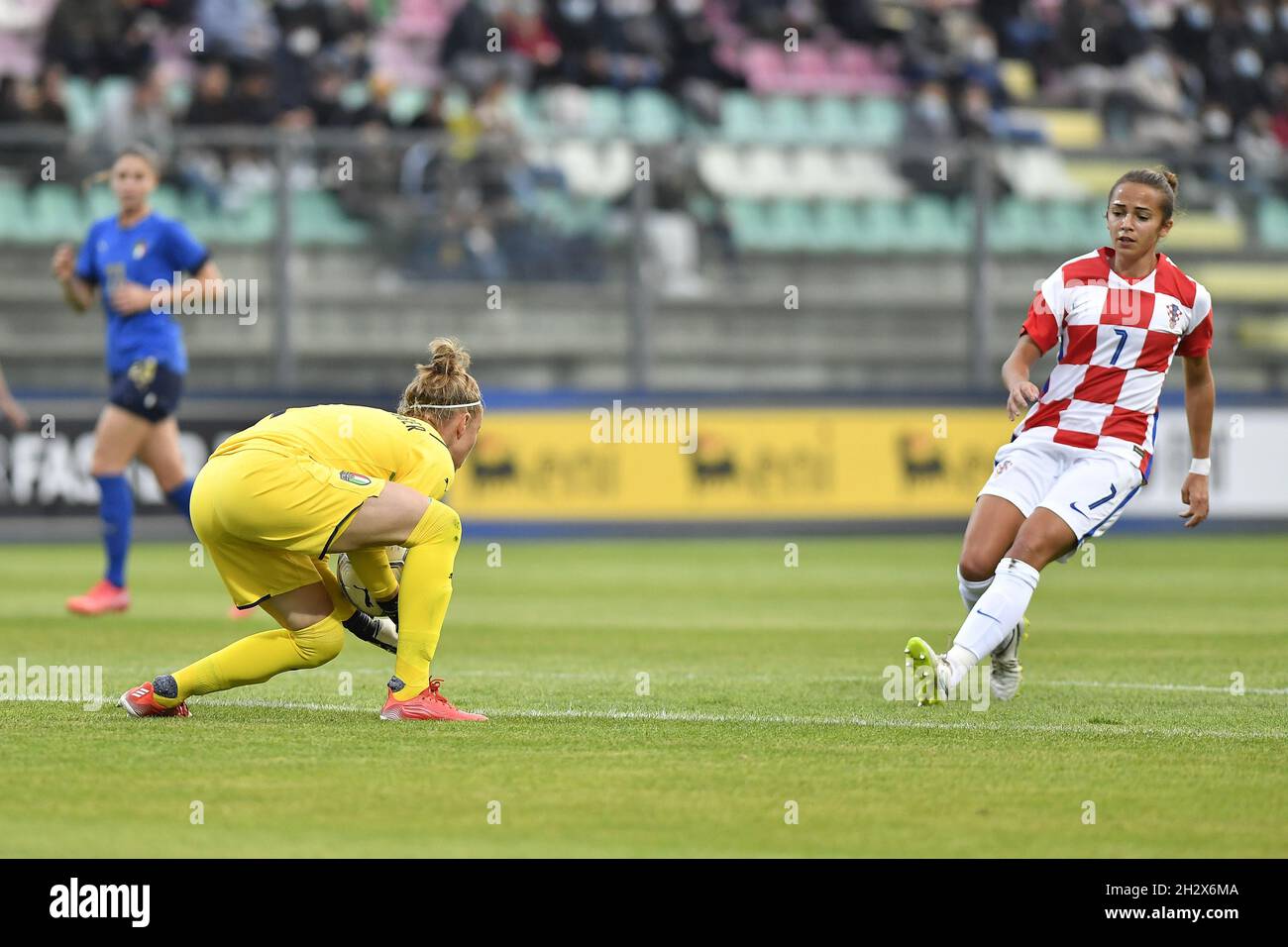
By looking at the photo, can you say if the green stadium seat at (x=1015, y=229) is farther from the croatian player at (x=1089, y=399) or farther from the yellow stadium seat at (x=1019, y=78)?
the croatian player at (x=1089, y=399)

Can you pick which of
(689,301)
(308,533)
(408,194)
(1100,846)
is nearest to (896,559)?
(689,301)

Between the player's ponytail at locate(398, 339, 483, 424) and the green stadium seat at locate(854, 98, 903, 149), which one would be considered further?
the green stadium seat at locate(854, 98, 903, 149)

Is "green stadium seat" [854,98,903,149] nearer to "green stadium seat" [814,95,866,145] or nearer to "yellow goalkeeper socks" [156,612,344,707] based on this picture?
"green stadium seat" [814,95,866,145]

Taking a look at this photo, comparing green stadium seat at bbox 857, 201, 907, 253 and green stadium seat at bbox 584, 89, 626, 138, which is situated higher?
green stadium seat at bbox 584, 89, 626, 138

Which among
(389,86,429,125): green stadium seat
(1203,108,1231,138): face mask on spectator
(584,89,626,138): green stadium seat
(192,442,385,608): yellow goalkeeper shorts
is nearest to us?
(192,442,385,608): yellow goalkeeper shorts

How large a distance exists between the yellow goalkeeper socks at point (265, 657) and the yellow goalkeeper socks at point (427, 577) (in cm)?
34

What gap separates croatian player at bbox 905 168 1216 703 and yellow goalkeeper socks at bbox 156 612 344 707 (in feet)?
7.35

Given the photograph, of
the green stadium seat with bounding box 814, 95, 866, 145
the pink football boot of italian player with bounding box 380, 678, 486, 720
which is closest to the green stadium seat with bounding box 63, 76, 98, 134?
the green stadium seat with bounding box 814, 95, 866, 145

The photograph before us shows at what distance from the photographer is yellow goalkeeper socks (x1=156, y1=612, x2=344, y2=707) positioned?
23.1 ft

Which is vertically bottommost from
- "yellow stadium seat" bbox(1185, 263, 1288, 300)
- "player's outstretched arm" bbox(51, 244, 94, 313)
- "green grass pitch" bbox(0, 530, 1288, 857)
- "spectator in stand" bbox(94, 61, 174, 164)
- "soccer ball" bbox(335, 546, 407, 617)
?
"green grass pitch" bbox(0, 530, 1288, 857)

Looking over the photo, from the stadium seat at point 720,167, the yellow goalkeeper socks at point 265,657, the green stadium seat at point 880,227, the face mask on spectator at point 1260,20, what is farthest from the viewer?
the face mask on spectator at point 1260,20

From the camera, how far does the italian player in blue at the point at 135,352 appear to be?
1146 centimetres

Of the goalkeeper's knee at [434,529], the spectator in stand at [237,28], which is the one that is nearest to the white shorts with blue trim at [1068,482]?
the goalkeeper's knee at [434,529]
